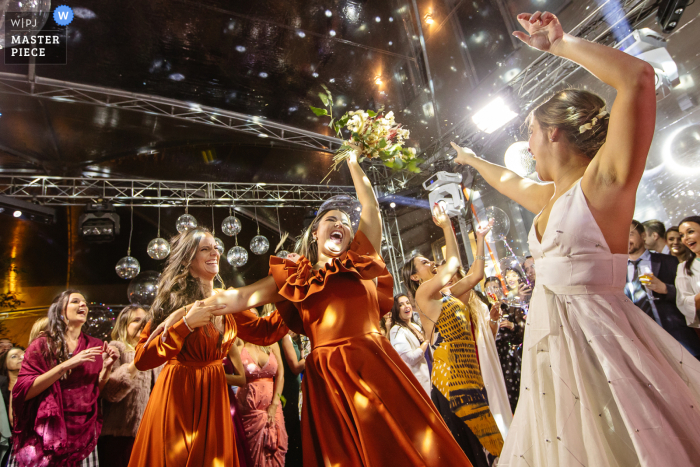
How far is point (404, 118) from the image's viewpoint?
29.0 feet

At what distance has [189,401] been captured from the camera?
2203 mm

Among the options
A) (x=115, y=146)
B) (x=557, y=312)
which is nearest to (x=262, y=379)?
(x=557, y=312)

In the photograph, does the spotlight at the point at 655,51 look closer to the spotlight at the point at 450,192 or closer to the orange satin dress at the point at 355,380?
the spotlight at the point at 450,192

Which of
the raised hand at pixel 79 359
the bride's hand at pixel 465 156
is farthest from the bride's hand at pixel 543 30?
the raised hand at pixel 79 359

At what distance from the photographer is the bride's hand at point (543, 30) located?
4.20 ft

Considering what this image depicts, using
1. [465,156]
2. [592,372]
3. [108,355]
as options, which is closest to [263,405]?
[108,355]

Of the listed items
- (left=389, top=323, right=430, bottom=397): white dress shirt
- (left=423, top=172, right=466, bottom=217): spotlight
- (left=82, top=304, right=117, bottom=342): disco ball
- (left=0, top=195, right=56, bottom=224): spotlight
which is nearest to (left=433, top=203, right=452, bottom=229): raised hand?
(left=389, top=323, right=430, bottom=397): white dress shirt

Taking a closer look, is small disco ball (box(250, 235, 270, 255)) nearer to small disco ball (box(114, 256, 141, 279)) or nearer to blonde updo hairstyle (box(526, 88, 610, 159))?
small disco ball (box(114, 256, 141, 279))

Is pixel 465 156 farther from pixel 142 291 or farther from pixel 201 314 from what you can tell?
pixel 142 291

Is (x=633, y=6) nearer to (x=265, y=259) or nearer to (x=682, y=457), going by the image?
(x=682, y=457)

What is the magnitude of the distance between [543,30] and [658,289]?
317 centimetres

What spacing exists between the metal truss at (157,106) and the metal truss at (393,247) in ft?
8.11

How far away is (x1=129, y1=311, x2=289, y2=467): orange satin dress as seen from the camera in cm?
202

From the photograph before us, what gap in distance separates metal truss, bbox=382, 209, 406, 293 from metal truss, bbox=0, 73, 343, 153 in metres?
2.47
